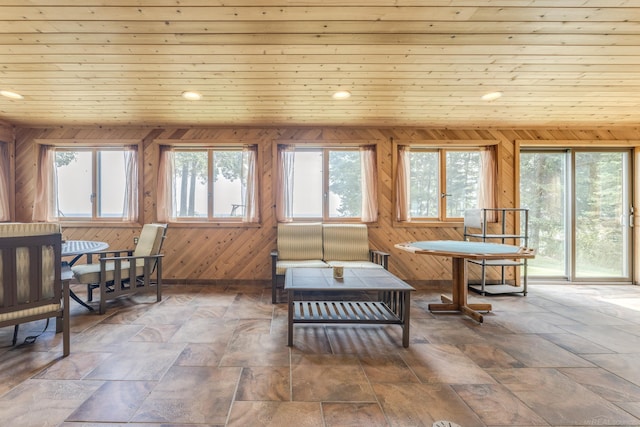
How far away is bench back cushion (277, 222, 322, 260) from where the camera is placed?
13.0 feet

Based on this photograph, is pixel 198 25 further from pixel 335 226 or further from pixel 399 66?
pixel 335 226

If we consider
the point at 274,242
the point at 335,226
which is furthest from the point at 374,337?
the point at 274,242

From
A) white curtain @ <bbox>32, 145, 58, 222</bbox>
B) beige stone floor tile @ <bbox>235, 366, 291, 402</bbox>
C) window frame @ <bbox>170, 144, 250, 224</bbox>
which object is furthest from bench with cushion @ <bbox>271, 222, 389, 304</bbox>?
white curtain @ <bbox>32, 145, 58, 222</bbox>

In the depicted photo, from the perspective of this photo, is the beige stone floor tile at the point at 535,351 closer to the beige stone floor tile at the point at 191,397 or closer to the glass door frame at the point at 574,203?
the beige stone floor tile at the point at 191,397

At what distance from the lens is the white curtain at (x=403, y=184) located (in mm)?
4270

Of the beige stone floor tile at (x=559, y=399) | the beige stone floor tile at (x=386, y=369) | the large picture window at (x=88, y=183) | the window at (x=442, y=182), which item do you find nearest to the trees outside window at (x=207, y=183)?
the large picture window at (x=88, y=183)

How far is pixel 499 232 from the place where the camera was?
4320 millimetres

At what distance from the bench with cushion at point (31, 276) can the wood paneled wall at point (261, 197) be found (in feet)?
7.10

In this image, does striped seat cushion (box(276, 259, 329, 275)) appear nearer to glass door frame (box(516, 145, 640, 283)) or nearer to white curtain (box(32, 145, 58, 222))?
glass door frame (box(516, 145, 640, 283))

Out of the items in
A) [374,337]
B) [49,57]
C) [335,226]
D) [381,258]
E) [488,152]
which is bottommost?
[374,337]

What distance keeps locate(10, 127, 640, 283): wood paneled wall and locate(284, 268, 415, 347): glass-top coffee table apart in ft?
4.83

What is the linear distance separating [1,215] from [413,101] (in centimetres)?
572

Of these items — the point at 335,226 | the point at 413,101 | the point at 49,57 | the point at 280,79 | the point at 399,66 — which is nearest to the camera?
the point at 49,57

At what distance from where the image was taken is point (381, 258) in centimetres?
380
